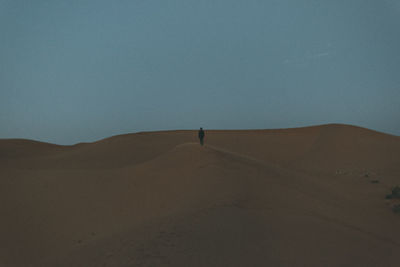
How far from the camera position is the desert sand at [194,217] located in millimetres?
5418

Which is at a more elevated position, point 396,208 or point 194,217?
point 194,217

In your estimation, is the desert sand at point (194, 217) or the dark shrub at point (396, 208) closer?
the desert sand at point (194, 217)

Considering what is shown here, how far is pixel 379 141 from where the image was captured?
24172 millimetres

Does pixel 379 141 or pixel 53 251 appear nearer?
pixel 53 251

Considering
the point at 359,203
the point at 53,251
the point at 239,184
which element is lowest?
the point at 53,251

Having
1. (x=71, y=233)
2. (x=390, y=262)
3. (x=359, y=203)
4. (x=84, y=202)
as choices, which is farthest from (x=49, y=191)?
(x=359, y=203)

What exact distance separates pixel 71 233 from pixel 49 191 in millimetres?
3755

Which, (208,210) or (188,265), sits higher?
(208,210)

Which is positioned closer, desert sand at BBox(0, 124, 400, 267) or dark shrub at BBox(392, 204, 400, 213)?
desert sand at BBox(0, 124, 400, 267)

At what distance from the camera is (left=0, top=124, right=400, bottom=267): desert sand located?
17.8ft

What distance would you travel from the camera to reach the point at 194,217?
654 cm

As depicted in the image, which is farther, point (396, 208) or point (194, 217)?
point (396, 208)

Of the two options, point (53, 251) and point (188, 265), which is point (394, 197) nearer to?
point (188, 265)

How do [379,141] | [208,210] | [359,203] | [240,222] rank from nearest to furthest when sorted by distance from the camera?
[240,222]
[208,210]
[359,203]
[379,141]
